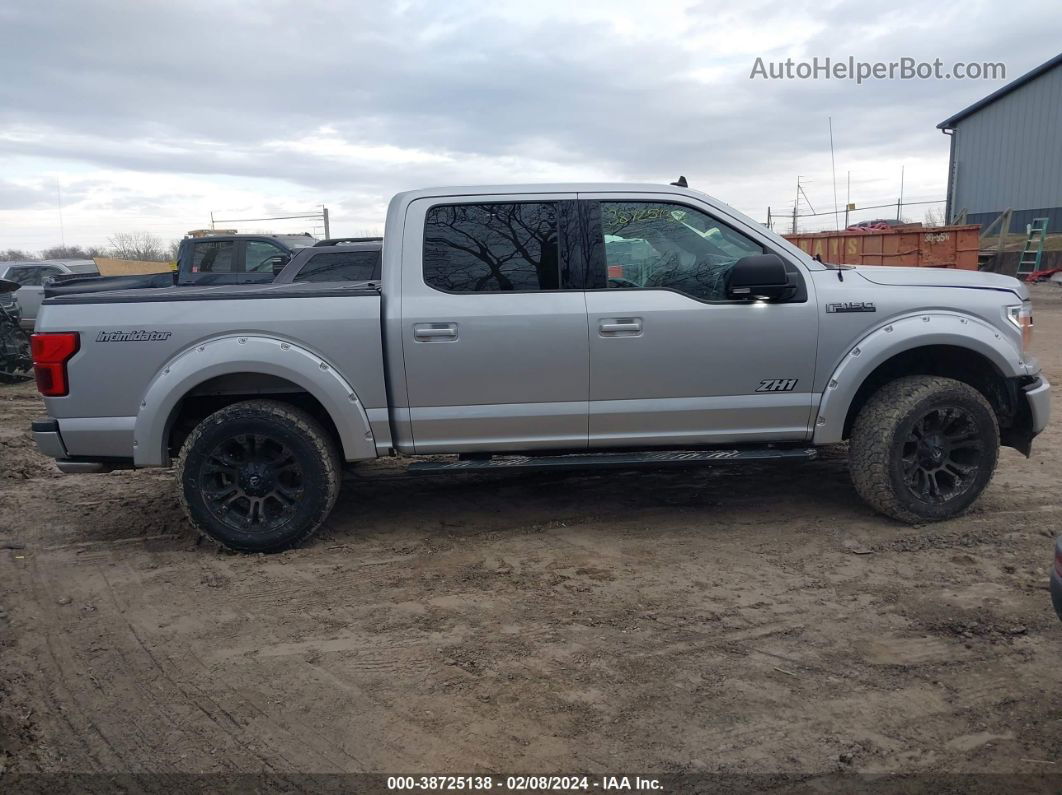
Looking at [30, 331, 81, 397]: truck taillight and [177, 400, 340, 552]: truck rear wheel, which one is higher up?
[30, 331, 81, 397]: truck taillight

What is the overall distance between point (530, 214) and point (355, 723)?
290cm

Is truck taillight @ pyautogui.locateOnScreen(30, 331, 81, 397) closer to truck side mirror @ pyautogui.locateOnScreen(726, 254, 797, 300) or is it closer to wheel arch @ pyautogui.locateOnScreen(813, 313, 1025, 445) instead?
truck side mirror @ pyautogui.locateOnScreen(726, 254, 797, 300)

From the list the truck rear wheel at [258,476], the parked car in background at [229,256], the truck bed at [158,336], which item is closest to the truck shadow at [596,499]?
the truck rear wheel at [258,476]

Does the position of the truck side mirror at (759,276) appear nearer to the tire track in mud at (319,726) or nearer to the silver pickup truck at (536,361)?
the silver pickup truck at (536,361)

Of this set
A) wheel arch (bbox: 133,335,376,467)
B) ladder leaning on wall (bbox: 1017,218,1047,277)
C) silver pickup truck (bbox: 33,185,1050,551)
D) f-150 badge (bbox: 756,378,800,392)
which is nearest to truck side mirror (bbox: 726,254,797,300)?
silver pickup truck (bbox: 33,185,1050,551)

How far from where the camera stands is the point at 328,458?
455cm

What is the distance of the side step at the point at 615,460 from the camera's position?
4633 mm

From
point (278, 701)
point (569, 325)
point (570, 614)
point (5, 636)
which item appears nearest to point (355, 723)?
point (278, 701)

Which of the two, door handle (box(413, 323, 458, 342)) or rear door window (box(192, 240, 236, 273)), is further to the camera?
rear door window (box(192, 240, 236, 273))

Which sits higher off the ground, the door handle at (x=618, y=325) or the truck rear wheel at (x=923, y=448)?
the door handle at (x=618, y=325)

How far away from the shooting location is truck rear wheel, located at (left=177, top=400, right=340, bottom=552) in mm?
4484

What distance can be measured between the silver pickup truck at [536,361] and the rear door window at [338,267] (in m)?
4.39

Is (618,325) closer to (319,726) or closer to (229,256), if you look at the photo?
(319,726)

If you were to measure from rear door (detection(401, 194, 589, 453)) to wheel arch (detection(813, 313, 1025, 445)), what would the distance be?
4.77 ft
